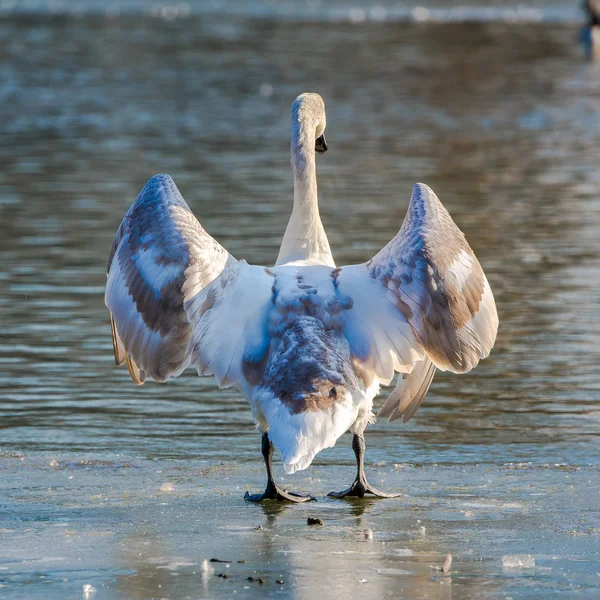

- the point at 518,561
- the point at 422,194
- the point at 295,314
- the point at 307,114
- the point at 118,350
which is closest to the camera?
the point at 518,561

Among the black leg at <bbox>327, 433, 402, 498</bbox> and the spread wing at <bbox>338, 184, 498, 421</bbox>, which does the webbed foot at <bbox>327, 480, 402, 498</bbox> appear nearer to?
the black leg at <bbox>327, 433, 402, 498</bbox>

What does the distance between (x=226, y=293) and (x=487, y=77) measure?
3426cm

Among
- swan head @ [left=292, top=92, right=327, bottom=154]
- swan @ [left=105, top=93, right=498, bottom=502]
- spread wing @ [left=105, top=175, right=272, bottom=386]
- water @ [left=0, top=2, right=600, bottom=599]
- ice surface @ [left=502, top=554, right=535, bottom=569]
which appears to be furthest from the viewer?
swan head @ [left=292, top=92, right=327, bottom=154]

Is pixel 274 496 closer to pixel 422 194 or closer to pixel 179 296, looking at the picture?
pixel 179 296

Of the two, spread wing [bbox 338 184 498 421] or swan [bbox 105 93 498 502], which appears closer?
swan [bbox 105 93 498 502]

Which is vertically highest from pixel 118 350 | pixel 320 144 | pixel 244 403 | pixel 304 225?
pixel 320 144

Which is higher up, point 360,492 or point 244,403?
point 360,492

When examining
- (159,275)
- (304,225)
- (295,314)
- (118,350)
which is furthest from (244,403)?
(295,314)

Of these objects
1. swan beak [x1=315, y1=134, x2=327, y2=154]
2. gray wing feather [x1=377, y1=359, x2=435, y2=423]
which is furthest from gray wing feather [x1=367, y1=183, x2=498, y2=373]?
swan beak [x1=315, y1=134, x2=327, y2=154]

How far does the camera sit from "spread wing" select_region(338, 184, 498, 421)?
756 centimetres

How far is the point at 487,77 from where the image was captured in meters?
40.9

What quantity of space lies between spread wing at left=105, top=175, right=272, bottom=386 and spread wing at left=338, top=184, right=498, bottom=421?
0.51 meters

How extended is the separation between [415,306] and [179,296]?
119cm

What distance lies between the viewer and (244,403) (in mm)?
10273
